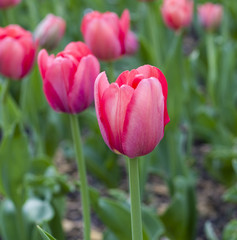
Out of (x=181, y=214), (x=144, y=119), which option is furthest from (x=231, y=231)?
(x=144, y=119)

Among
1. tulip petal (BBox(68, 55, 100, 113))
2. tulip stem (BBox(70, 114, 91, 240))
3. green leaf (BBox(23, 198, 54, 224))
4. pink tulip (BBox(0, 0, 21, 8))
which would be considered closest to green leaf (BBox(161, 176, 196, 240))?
green leaf (BBox(23, 198, 54, 224))

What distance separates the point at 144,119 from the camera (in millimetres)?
619

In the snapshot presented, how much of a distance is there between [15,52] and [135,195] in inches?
22.4

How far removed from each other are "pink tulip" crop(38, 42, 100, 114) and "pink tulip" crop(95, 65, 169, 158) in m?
0.20

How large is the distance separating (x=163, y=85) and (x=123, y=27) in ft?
1.59

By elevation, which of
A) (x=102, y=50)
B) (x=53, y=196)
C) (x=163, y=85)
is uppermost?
(x=163, y=85)

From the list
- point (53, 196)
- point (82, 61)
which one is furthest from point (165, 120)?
point (53, 196)

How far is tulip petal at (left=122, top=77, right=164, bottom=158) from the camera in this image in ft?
1.98

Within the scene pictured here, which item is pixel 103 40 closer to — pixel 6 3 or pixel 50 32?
pixel 50 32

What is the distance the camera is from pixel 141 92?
1.97 ft

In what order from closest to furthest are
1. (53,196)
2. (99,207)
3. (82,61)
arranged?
(82,61)
(99,207)
(53,196)

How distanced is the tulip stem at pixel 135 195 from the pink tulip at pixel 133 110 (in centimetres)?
2

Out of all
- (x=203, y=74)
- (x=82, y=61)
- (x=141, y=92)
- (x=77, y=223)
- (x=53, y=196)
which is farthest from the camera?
(x=203, y=74)

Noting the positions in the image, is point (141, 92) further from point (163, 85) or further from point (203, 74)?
point (203, 74)
